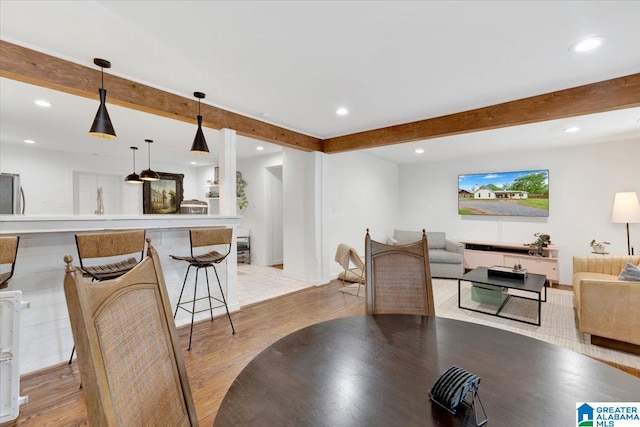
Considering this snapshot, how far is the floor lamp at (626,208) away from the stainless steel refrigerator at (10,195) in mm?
9538

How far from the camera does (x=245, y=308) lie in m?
3.64

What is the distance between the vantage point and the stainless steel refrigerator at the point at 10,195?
4668mm

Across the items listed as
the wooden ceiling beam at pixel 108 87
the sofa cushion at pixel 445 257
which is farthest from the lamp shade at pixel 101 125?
the sofa cushion at pixel 445 257

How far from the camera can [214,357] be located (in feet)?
8.00

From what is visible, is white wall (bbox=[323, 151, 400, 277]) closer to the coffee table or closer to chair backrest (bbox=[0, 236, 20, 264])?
the coffee table

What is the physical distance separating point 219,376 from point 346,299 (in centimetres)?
215

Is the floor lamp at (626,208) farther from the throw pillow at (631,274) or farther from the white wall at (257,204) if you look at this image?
the white wall at (257,204)

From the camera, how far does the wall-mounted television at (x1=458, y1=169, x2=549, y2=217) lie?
203 inches

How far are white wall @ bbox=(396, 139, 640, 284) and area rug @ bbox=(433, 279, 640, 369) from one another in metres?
1.14

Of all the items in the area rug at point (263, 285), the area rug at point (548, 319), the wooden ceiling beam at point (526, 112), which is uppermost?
the wooden ceiling beam at point (526, 112)

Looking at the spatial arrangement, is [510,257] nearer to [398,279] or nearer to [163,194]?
[398,279]

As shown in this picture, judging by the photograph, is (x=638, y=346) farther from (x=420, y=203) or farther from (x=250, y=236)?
(x=250, y=236)

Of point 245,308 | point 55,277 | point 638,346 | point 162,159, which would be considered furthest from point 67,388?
point 162,159

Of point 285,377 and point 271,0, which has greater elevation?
point 271,0
